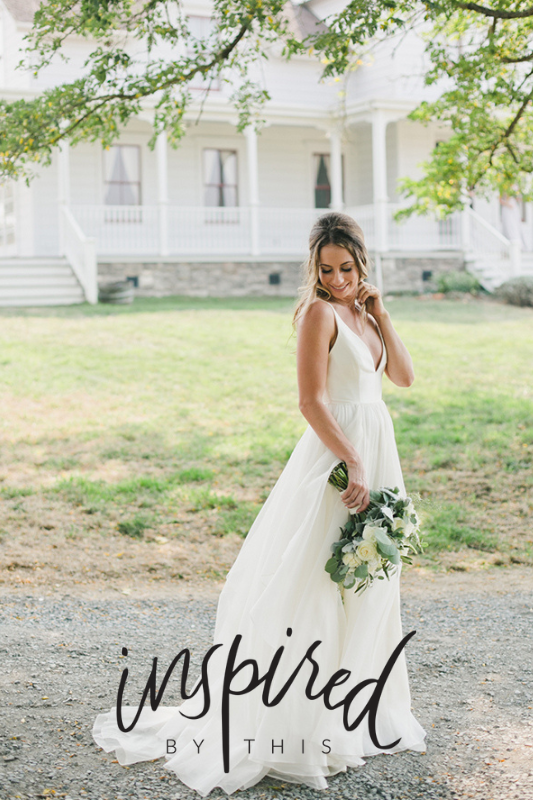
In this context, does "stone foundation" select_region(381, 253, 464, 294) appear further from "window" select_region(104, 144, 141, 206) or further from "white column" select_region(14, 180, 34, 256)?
"white column" select_region(14, 180, 34, 256)

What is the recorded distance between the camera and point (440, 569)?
6.32 meters

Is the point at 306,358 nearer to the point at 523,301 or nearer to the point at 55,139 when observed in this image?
the point at 55,139

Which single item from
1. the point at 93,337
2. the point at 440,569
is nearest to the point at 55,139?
the point at 440,569

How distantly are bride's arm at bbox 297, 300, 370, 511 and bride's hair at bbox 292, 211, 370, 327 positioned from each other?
0.08 meters

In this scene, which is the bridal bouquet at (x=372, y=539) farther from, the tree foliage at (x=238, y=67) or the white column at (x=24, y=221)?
the white column at (x=24, y=221)

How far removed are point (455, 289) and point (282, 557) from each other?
55.0 ft

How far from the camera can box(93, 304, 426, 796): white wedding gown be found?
3090mm

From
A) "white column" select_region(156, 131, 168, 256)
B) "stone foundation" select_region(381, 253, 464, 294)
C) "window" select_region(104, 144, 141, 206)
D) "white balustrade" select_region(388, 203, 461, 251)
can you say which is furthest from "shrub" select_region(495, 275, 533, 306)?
"window" select_region(104, 144, 141, 206)

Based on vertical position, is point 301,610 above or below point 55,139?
below

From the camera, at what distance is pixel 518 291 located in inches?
695

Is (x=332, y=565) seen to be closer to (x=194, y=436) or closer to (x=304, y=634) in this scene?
(x=304, y=634)

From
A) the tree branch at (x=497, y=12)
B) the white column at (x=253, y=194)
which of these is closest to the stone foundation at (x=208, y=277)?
the white column at (x=253, y=194)

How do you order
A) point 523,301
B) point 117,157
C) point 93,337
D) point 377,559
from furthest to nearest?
point 117,157
point 523,301
point 93,337
point 377,559

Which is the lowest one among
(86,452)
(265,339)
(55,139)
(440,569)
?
(440,569)
